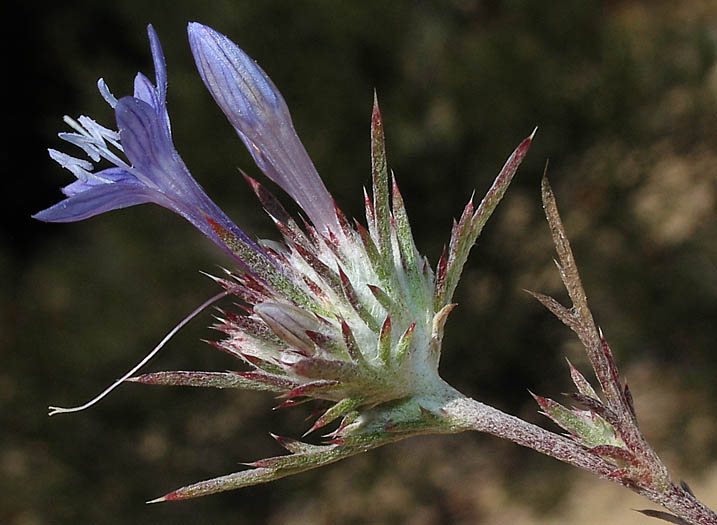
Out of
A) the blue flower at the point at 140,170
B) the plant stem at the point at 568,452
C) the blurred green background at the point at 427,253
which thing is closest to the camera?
the plant stem at the point at 568,452

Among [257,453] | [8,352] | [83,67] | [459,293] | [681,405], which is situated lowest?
[257,453]

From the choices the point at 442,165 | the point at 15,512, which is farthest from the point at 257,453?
the point at 442,165

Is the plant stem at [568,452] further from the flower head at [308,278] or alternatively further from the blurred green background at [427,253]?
the blurred green background at [427,253]

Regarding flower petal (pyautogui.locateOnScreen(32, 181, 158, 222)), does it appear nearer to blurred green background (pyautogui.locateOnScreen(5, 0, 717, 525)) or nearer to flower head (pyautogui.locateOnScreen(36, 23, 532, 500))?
flower head (pyautogui.locateOnScreen(36, 23, 532, 500))

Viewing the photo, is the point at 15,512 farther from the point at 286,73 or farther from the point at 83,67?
the point at 286,73

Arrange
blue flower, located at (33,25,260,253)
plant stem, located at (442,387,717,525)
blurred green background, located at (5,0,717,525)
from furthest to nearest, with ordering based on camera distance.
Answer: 1. blurred green background, located at (5,0,717,525)
2. blue flower, located at (33,25,260,253)
3. plant stem, located at (442,387,717,525)

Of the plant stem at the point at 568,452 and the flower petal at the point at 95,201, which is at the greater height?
the flower petal at the point at 95,201

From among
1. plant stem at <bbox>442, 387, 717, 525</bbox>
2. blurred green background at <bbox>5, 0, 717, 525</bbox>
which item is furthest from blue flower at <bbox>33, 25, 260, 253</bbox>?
blurred green background at <bbox>5, 0, 717, 525</bbox>

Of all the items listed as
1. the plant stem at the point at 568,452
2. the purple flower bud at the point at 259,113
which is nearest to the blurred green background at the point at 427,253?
the purple flower bud at the point at 259,113
